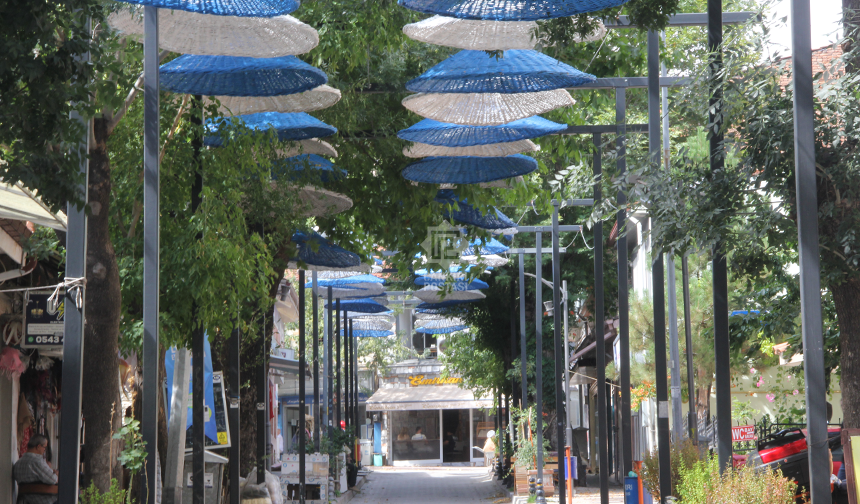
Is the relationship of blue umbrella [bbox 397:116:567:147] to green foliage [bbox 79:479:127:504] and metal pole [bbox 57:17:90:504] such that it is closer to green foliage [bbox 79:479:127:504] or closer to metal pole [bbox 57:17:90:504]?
metal pole [bbox 57:17:90:504]

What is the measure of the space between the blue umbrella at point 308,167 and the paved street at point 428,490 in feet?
51.2

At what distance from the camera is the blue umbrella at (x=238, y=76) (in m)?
9.15

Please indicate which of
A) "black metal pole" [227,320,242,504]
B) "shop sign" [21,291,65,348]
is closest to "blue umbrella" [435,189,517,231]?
"black metal pole" [227,320,242,504]

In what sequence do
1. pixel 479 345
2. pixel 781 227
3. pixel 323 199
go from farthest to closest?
pixel 479 345
pixel 323 199
pixel 781 227

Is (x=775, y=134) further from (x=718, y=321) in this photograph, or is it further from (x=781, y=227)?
(x=718, y=321)

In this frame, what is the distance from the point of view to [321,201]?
14281 millimetres

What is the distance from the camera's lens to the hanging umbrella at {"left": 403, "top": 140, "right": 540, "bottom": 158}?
41.6 ft

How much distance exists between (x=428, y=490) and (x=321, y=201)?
21.7 metres

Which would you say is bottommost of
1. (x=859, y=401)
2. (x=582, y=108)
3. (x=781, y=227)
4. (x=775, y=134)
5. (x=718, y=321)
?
(x=859, y=401)

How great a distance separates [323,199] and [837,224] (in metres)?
7.54

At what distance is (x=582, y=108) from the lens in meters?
16.6

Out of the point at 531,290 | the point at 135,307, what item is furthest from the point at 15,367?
the point at 531,290

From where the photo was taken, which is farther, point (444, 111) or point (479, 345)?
point (479, 345)

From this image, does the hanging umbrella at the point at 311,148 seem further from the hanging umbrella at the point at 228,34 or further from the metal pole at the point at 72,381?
the metal pole at the point at 72,381
